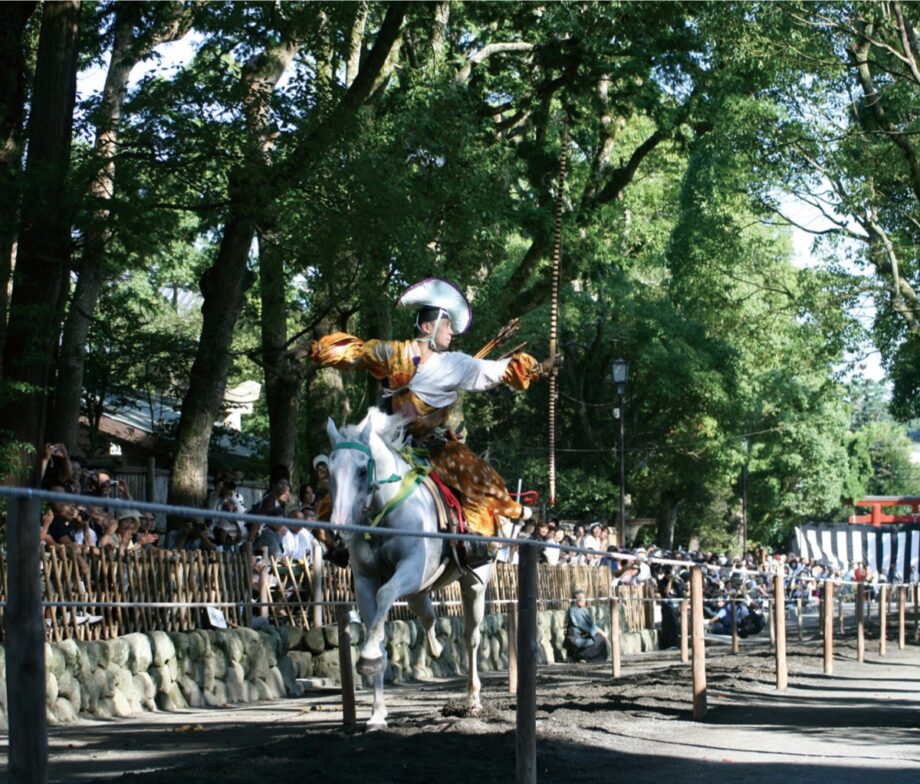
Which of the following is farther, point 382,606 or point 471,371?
point 471,371

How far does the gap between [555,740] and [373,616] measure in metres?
1.53

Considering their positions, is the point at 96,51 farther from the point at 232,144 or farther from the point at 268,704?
the point at 268,704


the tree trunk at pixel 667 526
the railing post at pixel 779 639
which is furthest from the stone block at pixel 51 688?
the tree trunk at pixel 667 526

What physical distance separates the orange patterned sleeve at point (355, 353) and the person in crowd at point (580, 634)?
1329cm

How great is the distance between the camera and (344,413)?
26.4m

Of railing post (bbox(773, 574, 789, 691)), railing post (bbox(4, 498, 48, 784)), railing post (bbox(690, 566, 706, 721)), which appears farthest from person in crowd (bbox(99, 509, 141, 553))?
railing post (bbox(4, 498, 48, 784))

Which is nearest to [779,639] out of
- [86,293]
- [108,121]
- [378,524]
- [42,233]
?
[378,524]

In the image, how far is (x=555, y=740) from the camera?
409 inches

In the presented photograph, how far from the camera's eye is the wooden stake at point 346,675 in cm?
1118

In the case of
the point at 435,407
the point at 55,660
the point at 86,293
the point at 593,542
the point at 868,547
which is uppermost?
the point at 86,293

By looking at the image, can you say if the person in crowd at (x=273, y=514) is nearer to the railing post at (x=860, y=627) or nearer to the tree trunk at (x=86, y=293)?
the tree trunk at (x=86, y=293)

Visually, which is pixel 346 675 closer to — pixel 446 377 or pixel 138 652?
pixel 446 377

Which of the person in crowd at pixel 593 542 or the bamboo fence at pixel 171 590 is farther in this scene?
the person in crowd at pixel 593 542

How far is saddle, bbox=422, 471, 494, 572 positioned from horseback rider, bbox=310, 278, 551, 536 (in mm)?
146
